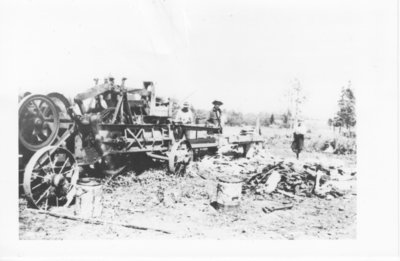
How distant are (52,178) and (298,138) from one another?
364 cm

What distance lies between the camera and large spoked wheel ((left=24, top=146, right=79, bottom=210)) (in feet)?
14.7

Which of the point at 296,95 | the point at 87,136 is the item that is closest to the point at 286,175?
the point at 296,95

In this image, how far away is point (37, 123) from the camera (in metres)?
4.53

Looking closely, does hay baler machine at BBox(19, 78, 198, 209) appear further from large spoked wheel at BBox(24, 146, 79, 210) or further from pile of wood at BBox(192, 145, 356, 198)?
pile of wood at BBox(192, 145, 356, 198)

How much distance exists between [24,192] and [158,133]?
2242 mm

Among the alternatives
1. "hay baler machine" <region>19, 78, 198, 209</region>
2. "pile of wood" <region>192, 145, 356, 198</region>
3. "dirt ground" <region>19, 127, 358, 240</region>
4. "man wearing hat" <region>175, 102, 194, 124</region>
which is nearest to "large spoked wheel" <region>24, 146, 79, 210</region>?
"hay baler machine" <region>19, 78, 198, 209</region>

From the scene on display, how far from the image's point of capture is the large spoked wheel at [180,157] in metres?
5.46

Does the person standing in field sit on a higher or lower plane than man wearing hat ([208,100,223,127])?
lower

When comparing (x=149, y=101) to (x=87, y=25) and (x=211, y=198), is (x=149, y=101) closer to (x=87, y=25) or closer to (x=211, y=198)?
(x=87, y=25)

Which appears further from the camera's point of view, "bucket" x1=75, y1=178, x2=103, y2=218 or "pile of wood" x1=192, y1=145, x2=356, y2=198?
"pile of wood" x1=192, y1=145, x2=356, y2=198

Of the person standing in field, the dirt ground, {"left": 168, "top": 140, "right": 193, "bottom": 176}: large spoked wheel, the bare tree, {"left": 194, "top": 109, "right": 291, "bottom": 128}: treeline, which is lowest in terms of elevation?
the dirt ground

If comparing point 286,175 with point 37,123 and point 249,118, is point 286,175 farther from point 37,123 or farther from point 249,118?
point 37,123

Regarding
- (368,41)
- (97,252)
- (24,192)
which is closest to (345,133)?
(368,41)

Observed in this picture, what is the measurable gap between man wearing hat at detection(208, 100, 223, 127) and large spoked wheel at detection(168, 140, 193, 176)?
810 millimetres
